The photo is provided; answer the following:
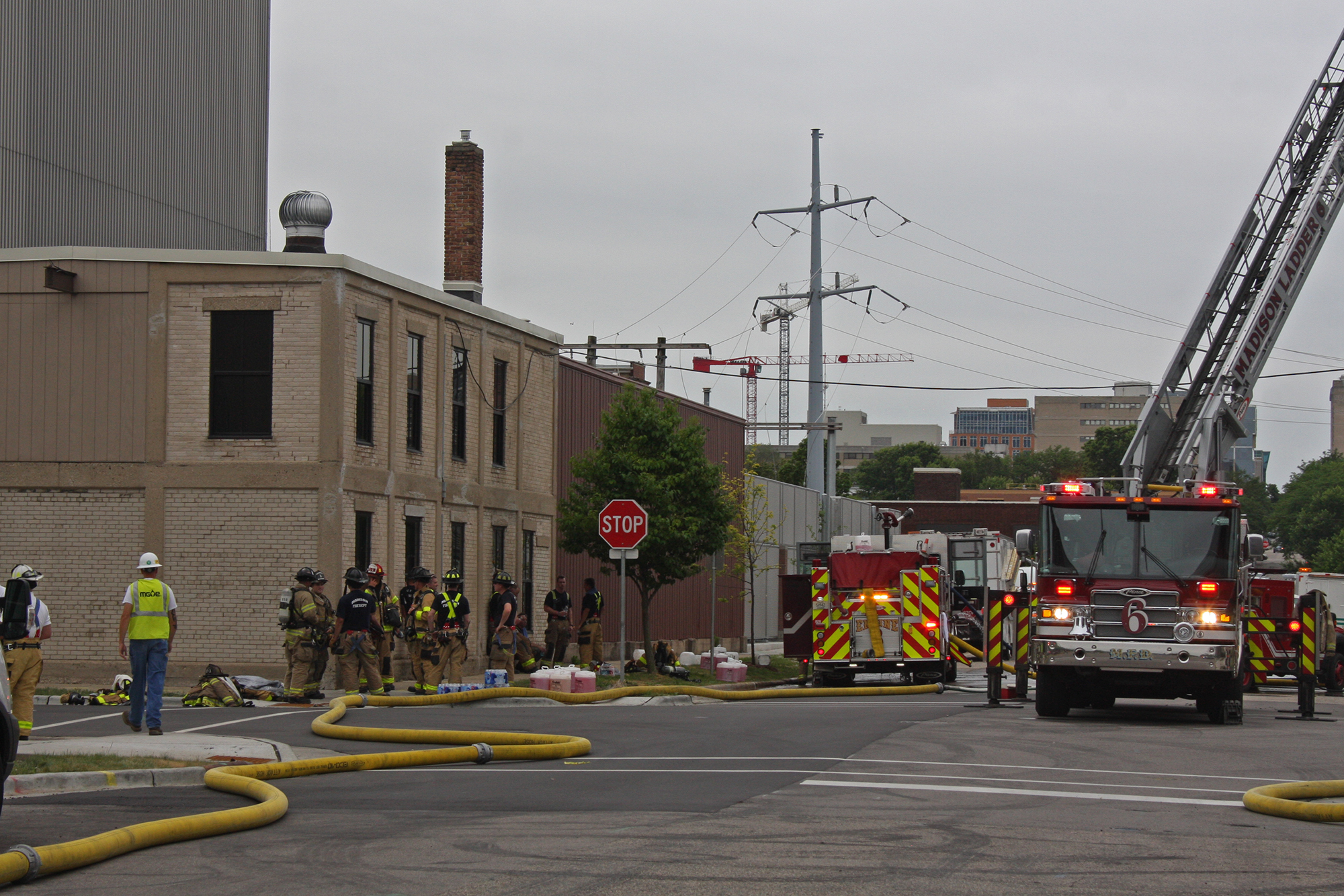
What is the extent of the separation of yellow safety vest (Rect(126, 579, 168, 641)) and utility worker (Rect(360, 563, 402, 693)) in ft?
16.7

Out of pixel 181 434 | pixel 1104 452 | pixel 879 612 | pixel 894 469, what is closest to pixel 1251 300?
pixel 879 612

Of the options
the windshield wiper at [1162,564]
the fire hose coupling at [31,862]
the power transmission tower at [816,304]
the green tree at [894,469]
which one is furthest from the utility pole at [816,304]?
the green tree at [894,469]

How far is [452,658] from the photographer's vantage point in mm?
21438

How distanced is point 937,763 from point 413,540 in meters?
Answer: 13.9

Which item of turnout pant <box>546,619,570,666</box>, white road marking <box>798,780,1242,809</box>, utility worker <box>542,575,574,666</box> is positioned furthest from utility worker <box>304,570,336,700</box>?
white road marking <box>798,780,1242,809</box>

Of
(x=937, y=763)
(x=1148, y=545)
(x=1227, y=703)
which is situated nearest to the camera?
(x=937, y=763)

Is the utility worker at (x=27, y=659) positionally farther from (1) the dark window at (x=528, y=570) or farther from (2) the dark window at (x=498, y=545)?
(1) the dark window at (x=528, y=570)

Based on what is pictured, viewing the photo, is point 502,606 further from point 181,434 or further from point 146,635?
point 146,635

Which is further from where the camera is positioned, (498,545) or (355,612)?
(498,545)

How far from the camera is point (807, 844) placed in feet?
28.9

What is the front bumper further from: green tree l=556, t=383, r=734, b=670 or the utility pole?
the utility pole

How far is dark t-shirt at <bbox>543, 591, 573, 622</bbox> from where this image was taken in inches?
1097

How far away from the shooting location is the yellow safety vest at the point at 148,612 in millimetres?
15492

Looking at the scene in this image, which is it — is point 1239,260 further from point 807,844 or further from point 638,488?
point 807,844
